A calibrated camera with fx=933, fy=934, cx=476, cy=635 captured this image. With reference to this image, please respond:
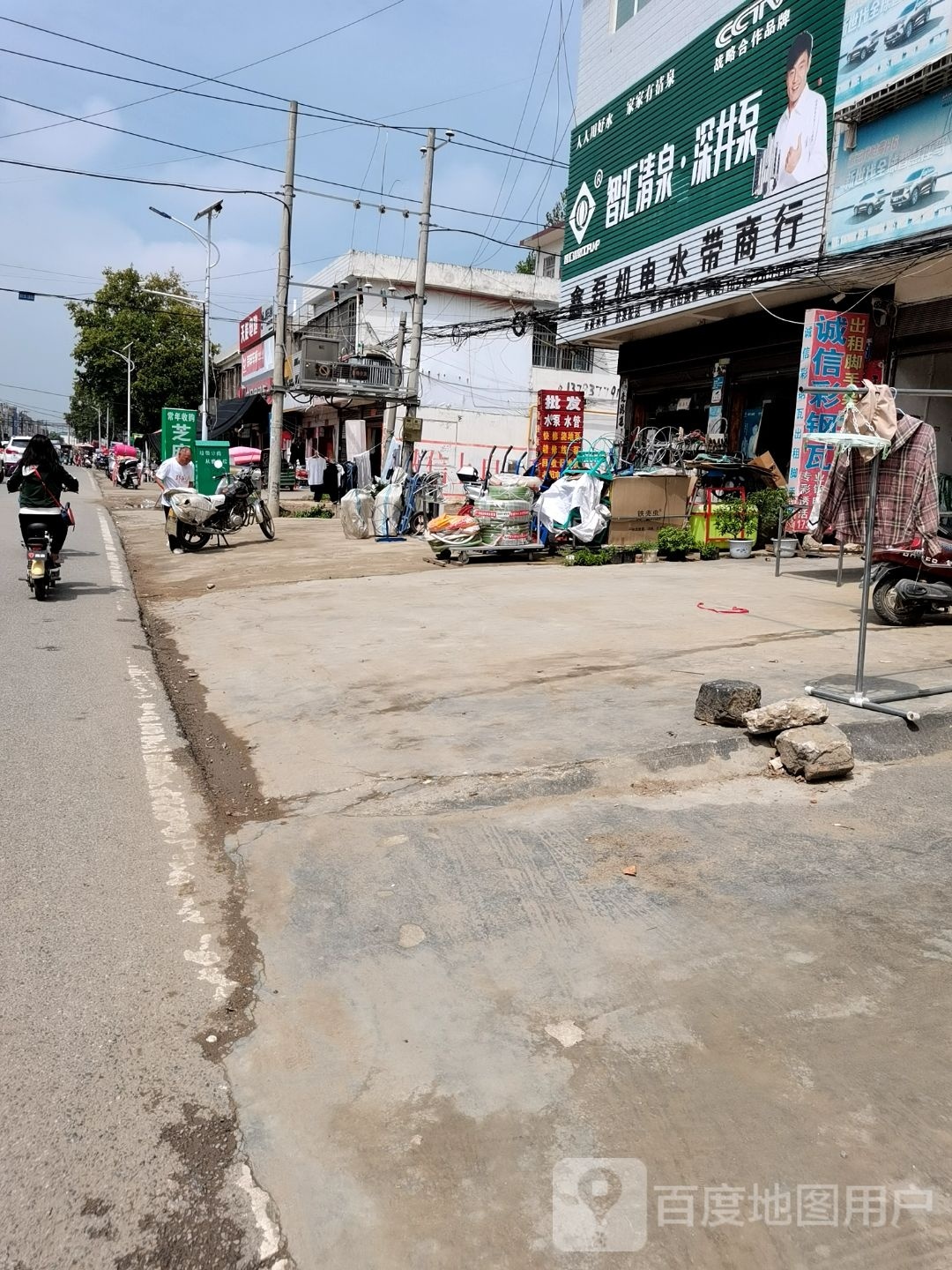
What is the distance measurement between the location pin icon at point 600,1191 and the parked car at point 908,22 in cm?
1426

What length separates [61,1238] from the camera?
2.14m

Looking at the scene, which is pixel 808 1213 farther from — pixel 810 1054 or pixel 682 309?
pixel 682 309

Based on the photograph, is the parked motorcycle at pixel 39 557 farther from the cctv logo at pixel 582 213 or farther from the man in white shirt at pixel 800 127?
the cctv logo at pixel 582 213

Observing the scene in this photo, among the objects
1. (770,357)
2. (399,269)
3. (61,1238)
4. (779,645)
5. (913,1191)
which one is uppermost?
(399,269)

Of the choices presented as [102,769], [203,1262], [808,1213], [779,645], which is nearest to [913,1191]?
[808,1213]

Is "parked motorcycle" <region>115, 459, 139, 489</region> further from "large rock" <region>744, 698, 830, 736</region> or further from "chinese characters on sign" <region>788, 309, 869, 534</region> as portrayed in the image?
"large rock" <region>744, 698, 830, 736</region>

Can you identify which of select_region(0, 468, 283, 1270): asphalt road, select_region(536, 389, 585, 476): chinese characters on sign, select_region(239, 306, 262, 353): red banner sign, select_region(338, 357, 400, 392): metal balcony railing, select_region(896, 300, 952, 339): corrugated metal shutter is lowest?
select_region(0, 468, 283, 1270): asphalt road

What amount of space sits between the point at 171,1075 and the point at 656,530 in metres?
13.9

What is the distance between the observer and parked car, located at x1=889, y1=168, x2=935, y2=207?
39.7 ft

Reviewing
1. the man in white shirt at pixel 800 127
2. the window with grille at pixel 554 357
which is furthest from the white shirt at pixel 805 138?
the window with grille at pixel 554 357

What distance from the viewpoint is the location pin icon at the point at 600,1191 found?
87.0 inches

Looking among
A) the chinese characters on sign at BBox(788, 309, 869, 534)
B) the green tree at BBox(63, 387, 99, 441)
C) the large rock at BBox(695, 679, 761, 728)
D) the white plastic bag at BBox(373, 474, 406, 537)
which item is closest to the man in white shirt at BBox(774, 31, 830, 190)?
the chinese characters on sign at BBox(788, 309, 869, 534)

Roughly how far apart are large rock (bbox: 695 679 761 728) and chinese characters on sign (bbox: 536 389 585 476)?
→ 51.7 ft

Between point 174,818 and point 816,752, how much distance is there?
335 centimetres
